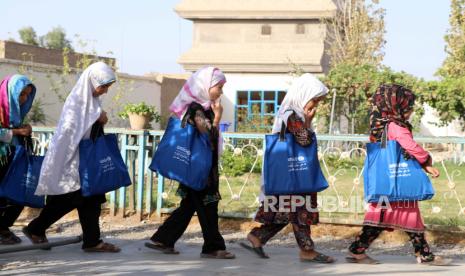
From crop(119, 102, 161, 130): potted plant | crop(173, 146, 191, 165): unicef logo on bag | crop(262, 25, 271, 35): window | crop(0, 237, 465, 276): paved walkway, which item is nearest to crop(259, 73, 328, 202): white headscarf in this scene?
crop(173, 146, 191, 165): unicef logo on bag

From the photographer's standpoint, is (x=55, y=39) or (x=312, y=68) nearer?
(x=312, y=68)

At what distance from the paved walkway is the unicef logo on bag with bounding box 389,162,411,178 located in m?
0.65

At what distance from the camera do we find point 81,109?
6.15 m

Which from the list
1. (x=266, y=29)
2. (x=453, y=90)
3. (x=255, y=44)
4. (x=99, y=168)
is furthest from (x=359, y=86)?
(x=99, y=168)

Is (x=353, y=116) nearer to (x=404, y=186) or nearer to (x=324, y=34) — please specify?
(x=324, y=34)

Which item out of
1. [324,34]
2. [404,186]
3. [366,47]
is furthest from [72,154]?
[324,34]

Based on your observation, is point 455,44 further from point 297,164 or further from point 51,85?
point 297,164

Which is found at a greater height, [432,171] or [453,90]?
[453,90]

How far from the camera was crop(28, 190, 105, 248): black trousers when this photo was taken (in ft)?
20.5

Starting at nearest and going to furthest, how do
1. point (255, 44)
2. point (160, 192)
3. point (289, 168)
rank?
point (289, 168) < point (160, 192) < point (255, 44)

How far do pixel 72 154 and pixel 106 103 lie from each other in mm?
16407

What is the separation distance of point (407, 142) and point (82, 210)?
8.03 ft

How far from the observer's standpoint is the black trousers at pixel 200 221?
20.3 ft

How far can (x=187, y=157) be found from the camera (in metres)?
6.09
